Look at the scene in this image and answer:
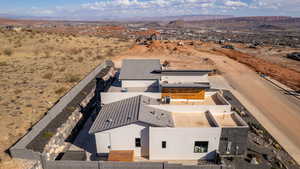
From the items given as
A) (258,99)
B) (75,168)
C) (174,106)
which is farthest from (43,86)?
(258,99)

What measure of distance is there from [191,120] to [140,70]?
9.53 meters

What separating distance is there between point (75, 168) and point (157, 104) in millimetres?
9009

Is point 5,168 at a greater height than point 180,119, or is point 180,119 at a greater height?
point 180,119

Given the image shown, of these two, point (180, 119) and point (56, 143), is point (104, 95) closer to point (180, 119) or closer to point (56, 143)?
point (56, 143)

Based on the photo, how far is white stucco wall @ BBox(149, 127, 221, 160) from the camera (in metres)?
14.6

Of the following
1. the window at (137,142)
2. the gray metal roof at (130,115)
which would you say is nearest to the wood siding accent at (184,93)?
the gray metal roof at (130,115)

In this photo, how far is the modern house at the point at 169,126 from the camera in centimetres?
1477

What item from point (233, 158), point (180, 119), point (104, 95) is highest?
point (104, 95)

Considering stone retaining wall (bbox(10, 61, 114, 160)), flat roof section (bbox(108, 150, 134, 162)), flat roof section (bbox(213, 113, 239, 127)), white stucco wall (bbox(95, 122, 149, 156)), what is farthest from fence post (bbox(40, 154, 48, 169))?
flat roof section (bbox(213, 113, 239, 127))

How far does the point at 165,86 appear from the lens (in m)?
19.0

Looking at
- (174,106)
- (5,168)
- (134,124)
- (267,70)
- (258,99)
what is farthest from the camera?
(267,70)

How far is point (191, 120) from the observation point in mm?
16766

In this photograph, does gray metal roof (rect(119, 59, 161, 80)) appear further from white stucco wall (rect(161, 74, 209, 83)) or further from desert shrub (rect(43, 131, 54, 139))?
desert shrub (rect(43, 131, 54, 139))

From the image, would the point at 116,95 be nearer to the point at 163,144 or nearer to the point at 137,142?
the point at 137,142
